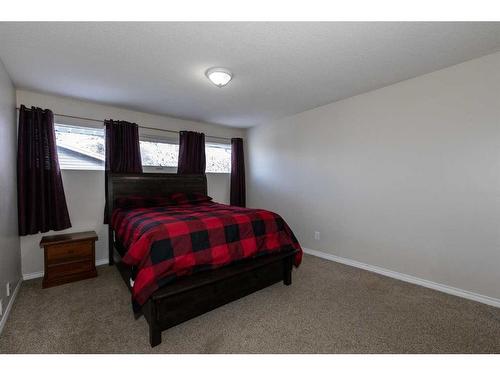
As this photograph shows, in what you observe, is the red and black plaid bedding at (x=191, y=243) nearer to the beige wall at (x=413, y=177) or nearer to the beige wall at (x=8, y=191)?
the beige wall at (x=8, y=191)

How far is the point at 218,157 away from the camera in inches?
188

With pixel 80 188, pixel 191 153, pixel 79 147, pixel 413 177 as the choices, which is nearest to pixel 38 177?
pixel 80 188

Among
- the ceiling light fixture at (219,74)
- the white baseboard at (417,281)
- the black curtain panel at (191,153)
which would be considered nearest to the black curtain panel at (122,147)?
the black curtain panel at (191,153)

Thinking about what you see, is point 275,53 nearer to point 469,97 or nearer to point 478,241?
point 469,97

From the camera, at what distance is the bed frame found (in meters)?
1.71

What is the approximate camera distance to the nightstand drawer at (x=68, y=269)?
2.59m

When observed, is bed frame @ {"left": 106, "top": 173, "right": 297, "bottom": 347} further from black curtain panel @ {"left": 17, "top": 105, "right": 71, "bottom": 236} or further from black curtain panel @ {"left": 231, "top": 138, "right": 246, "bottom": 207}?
black curtain panel @ {"left": 231, "top": 138, "right": 246, "bottom": 207}

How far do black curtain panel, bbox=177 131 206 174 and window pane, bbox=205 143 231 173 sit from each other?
0.31 meters

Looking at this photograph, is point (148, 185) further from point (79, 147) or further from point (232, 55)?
point (232, 55)

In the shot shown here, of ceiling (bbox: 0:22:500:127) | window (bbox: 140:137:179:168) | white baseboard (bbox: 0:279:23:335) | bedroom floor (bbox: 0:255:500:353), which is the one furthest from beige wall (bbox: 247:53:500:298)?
white baseboard (bbox: 0:279:23:335)

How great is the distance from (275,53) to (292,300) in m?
2.39

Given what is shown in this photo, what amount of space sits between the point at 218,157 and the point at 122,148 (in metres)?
1.84

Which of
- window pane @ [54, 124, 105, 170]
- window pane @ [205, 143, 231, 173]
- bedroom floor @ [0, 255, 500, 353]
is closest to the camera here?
bedroom floor @ [0, 255, 500, 353]
